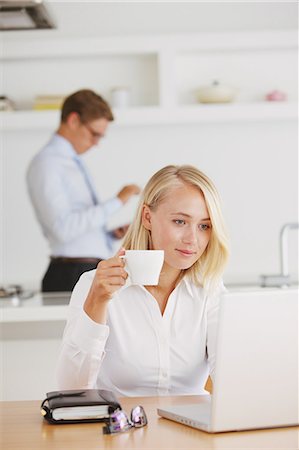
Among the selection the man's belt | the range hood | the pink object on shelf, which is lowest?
the man's belt

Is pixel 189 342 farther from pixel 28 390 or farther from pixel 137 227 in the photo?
pixel 28 390

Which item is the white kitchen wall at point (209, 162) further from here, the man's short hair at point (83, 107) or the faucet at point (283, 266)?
the faucet at point (283, 266)

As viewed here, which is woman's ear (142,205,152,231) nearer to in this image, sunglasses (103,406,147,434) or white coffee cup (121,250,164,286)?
white coffee cup (121,250,164,286)

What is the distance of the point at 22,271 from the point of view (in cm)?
492

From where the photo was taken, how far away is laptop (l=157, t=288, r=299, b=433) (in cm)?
144

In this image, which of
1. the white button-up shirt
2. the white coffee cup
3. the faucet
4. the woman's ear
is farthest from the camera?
the white button-up shirt

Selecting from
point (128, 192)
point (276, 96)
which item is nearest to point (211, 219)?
point (128, 192)

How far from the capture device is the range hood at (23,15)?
9.37 ft

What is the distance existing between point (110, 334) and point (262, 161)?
3093mm

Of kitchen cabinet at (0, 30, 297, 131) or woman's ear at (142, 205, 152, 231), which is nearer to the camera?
woman's ear at (142, 205, 152, 231)

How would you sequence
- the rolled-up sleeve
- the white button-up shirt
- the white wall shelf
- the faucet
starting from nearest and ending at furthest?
the rolled-up sleeve
the faucet
the white button-up shirt
the white wall shelf

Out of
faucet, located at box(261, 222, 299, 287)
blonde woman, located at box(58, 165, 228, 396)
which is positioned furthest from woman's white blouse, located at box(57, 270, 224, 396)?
faucet, located at box(261, 222, 299, 287)

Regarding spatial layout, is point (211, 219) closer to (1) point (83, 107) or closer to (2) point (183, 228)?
(2) point (183, 228)

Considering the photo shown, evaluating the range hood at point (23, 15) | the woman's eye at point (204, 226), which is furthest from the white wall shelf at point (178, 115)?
the woman's eye at point (204, 226)
